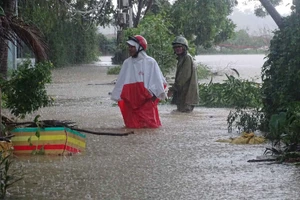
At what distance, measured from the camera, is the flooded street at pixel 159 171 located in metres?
7.14

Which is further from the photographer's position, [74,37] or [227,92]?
[74,37]

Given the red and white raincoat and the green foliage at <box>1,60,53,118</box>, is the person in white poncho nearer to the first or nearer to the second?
the red and white raincoat

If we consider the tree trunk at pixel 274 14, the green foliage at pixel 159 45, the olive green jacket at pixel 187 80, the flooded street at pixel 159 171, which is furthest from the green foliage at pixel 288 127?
the green foliage at pixel 159 45

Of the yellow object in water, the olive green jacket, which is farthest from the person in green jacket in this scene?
the yellow object in water

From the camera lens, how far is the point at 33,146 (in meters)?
9.31

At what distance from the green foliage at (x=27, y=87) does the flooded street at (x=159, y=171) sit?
3.21 feet

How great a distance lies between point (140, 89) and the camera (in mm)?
12406

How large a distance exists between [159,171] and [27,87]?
2888 millimetres

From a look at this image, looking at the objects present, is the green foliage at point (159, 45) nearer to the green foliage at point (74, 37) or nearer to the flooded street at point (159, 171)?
the flooded street at point (159, 171)

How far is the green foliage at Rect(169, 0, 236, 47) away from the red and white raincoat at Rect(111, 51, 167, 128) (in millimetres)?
24360

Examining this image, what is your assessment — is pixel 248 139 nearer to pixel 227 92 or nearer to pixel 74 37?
pixel 227 92

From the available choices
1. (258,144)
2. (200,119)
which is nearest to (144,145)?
(258,144)

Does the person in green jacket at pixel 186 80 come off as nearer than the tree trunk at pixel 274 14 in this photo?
No

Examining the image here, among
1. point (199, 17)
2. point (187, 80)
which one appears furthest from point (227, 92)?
point (199, 17)
